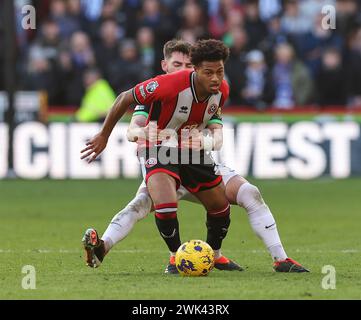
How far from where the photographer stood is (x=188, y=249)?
9.50 metres

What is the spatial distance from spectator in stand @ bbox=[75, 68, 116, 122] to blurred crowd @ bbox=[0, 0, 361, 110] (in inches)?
2.1

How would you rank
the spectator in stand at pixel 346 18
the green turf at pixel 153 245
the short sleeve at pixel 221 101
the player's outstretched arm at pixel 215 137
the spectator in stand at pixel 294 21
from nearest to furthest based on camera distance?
the green turf at pixel 153 245 < the player's outstretched arm at pixel 215 137 < the short sleeve at pixel 221 101 < the spectator in stand at pixel 294 21 < the spectator in stand at pixel 346 18

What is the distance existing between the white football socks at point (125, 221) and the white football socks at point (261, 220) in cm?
85

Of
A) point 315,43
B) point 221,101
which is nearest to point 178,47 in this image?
point 221,101

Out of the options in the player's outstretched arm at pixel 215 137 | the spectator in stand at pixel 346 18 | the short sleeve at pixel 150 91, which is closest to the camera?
the short sleeve at pixel 150 91

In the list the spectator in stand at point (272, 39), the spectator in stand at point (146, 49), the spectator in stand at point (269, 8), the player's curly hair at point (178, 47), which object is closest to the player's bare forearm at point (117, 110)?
the player's curly hair at point (178, 47)

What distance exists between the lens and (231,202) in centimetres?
1014

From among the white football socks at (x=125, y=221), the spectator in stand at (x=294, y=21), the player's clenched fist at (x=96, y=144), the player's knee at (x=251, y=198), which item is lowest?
the white football socks at (x=125, y=221)

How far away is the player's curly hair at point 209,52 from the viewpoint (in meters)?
9.50

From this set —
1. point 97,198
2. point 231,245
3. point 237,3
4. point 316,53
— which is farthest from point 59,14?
point 231,245

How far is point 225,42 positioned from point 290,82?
59.8 inches

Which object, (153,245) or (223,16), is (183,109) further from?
(223,16)

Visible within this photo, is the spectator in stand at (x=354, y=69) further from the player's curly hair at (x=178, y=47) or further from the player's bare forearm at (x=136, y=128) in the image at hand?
the player's bare forearm at (x=136, y=128)

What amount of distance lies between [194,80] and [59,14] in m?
14.7
